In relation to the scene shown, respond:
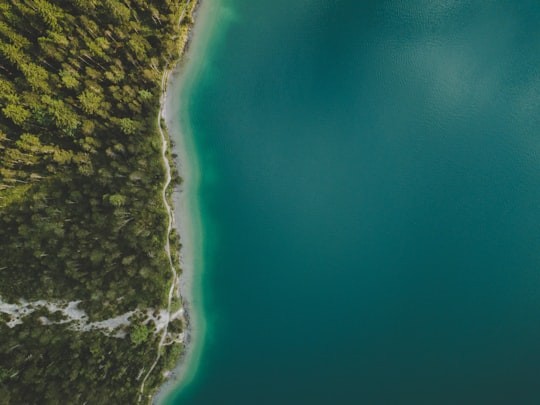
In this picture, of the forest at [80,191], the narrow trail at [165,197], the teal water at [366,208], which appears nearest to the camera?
the forest at [80,191]

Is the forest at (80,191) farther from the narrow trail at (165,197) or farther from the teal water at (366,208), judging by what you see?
the teal water at (366,208)

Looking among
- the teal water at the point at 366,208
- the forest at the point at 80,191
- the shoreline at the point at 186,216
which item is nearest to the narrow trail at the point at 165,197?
the shoreline at the point at 186,216

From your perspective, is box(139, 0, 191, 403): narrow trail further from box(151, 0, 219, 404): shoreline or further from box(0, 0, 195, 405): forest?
box(0, 0, 195, 405): forest

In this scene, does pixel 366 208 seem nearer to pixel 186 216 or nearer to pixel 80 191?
pixel 186 216

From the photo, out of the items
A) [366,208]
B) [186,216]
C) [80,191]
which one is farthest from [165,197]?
[366,208]

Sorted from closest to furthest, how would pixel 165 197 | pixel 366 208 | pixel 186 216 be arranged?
pixel 165 197
pixel 186 216
pixel 366 208

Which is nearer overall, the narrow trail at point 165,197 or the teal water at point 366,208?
the narrow trail at point 165,197
